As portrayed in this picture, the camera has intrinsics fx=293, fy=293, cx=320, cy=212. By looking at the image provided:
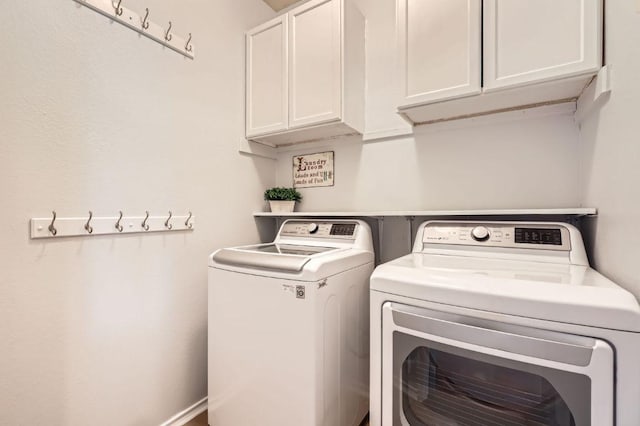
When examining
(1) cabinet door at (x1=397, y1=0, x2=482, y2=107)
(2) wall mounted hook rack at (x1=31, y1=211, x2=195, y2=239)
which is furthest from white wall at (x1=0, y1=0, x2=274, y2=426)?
(1) cabinet door at (x1=397, y1=0, x2=482, y2=107)

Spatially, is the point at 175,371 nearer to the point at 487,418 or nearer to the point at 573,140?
the point at 487,418

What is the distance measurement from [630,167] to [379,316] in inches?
33.8

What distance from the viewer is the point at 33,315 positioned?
3.63ft

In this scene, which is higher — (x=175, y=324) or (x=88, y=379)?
(x=175, y=324)

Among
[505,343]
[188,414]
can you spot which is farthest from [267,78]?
[188,414]

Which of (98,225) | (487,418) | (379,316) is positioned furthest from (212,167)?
(487,418)

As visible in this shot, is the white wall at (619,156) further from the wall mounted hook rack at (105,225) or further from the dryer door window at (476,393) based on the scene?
the wall mounted hook rack at (105,225)

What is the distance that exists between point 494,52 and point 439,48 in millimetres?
229

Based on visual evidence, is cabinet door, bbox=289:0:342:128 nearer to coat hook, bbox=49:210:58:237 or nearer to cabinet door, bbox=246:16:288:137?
cabinet door, bbox=246:16:288:137

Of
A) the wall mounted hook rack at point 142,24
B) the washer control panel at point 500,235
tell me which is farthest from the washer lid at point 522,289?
the wall mounted hook rack at point 142,24

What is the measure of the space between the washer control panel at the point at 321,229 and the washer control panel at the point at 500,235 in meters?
0.42

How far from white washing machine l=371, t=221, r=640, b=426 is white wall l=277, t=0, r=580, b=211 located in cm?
36

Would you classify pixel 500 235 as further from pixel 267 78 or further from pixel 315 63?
pixel 267 78

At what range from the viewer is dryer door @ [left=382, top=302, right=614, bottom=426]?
720mm
